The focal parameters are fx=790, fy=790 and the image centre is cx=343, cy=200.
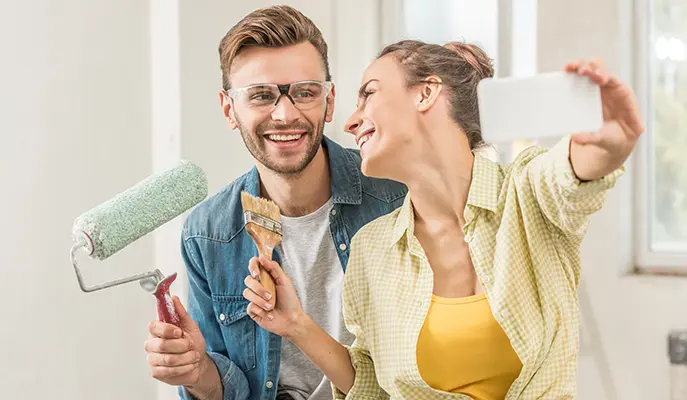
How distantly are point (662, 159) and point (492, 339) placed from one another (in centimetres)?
89

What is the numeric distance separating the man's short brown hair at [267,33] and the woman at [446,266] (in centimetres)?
28

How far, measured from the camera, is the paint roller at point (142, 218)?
1.22 metres

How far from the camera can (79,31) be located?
2.10 m

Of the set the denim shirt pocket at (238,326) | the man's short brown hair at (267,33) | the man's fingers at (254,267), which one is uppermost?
the man's short brown hair at (267,33)

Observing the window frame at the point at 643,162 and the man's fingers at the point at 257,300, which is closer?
the man's fingers at the point at 257,300

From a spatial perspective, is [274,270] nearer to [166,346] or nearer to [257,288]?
[257,288]

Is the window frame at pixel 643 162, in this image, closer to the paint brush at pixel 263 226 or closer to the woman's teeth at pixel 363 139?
the woman's teeth at pixel 363 139

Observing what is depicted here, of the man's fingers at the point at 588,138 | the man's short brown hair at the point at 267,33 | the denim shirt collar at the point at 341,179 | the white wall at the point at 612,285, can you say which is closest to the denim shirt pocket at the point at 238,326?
the denim shirt collar at the point at 341,179

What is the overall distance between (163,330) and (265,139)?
42cm

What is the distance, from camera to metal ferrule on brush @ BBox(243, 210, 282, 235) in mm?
1255

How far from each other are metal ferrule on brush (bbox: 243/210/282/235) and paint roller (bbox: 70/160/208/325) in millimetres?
132

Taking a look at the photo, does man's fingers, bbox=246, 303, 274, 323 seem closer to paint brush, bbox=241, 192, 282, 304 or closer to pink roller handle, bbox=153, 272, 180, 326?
paint brush, bbox=241, 192, 282, 304

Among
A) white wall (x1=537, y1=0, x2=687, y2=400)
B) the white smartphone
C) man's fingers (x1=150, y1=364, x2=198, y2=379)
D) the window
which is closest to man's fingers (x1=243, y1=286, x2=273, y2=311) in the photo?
man's fingers (x1=150, y1=364, x2=198, y2=379)

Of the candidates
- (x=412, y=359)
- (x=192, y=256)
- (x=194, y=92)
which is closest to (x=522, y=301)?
(x=412, y=359)
